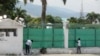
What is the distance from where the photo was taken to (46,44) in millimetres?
29562

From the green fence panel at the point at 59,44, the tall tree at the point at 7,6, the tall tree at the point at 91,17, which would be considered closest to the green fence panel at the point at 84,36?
the green fence panel at the point at 59,44

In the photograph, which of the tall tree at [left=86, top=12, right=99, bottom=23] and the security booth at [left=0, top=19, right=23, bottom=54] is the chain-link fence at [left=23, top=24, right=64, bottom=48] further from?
the tall tree at [left=86, top=12, right=99, bottom=23]

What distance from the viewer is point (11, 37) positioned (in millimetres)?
27578

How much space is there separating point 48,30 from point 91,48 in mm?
4336

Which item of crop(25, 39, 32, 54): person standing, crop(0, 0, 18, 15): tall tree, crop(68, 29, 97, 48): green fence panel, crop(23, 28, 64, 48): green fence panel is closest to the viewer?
crop(25, 39, 32, 54): person standing

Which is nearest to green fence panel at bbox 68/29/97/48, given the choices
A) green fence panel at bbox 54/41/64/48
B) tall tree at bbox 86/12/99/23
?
green fence panel at bbox 54/41/64/48

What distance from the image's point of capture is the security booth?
89.7ft

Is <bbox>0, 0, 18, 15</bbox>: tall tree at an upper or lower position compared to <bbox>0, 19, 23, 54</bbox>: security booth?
upper

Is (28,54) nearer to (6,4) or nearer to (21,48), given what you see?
(21,48)

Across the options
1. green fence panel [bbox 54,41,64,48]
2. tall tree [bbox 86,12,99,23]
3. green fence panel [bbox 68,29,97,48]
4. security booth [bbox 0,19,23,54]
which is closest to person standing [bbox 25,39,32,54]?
security booth [bbox 0,19,23,54]

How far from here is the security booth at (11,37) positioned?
27344mm

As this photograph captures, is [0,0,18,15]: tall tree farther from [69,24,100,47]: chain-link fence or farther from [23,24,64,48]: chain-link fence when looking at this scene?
[69,24,100,47]: chain-link fence

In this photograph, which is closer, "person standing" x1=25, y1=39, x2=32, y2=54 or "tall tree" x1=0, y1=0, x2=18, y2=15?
"person standing" x1=25, y1=39, x2=32, y2=54

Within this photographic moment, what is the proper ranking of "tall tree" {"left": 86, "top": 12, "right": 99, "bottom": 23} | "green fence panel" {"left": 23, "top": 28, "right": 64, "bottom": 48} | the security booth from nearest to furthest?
1. the security booth
2. "green fence panel" {"left": 23, "top": 28, "right": 64, "bottom": 48}
3. "tall tree" {"left": 86, "top": 12, "right": 99, "bottom": 23}
